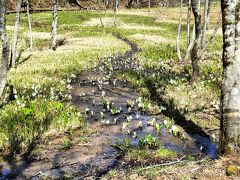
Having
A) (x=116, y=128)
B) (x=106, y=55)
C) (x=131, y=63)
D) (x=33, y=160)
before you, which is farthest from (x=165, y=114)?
(x=106, y=55)

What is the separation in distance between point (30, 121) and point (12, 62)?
15038mm

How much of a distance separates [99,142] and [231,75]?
4.47 m

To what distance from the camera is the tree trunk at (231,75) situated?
317 inches

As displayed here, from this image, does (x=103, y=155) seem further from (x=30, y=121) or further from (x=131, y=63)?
(x=131, y=63)

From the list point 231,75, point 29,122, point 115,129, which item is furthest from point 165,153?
point 29,122

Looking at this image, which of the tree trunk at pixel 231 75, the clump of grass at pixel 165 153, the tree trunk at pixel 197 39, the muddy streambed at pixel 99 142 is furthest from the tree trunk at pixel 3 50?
the tree trunk at pixel 197 39

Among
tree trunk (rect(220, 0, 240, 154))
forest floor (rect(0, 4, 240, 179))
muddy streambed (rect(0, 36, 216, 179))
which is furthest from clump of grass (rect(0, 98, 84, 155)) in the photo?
tree trunk (rect(220, 0, 240, 154))

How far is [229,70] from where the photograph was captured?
812 cm

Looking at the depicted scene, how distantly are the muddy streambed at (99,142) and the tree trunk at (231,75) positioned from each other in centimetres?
153

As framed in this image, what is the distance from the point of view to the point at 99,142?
426 inches

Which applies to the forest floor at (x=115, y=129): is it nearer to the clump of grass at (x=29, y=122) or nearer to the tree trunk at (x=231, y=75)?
the clump of grass at (x=29, y=122)

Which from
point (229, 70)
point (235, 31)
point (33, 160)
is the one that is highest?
point (235, 31)

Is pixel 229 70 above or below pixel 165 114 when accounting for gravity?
above

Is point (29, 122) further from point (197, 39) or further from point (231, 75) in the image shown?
point (197, 39)
